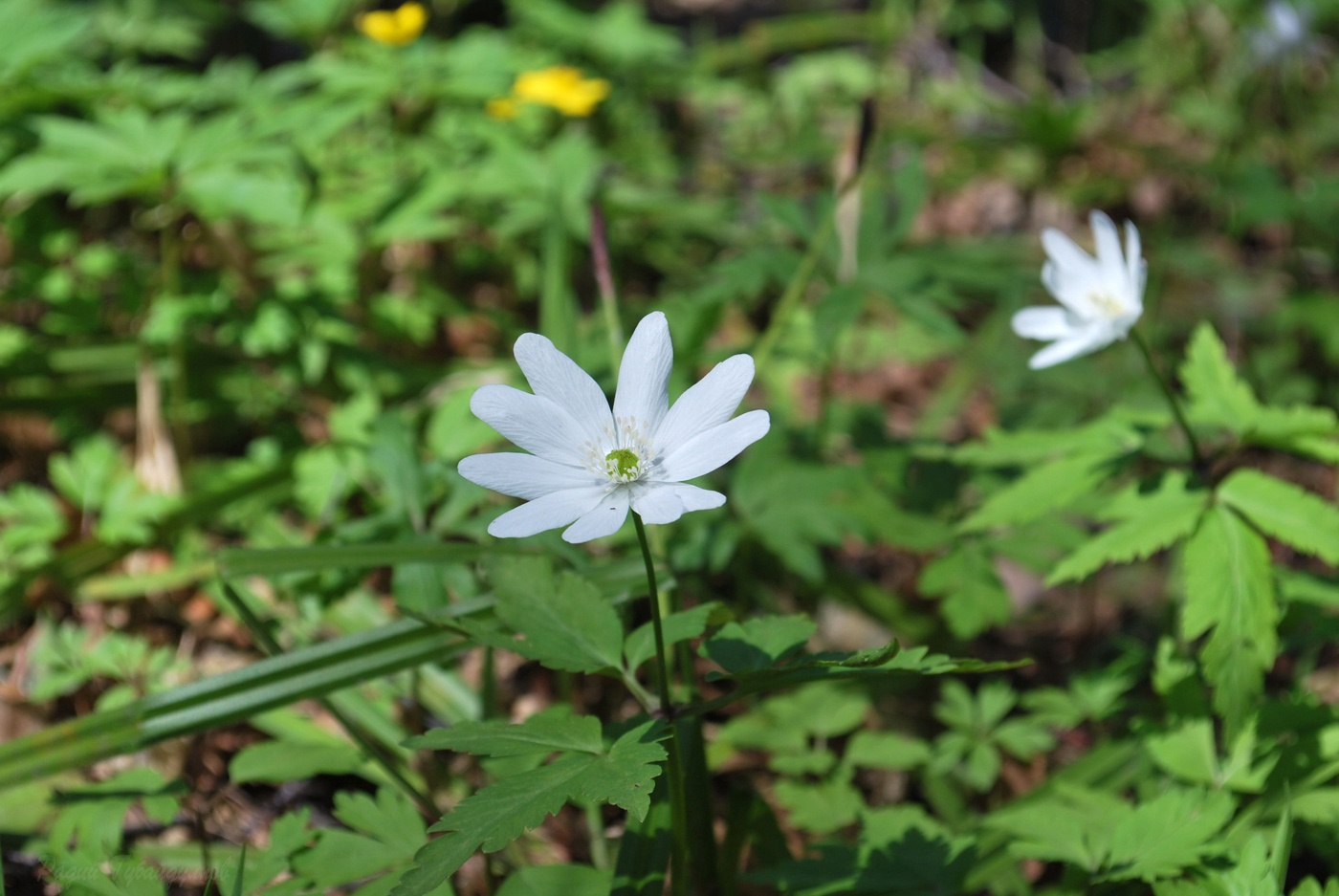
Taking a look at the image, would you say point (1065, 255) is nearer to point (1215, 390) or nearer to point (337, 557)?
point (1215, 390)

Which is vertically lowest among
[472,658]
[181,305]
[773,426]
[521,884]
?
[472,658]

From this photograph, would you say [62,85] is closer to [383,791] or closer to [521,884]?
[383,791]

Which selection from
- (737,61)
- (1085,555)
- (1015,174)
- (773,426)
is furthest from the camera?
(737,61)

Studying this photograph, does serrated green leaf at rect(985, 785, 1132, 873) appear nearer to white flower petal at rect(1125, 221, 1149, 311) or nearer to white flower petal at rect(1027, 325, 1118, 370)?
white flower petal at rect(1027, 325, 1118, 370)

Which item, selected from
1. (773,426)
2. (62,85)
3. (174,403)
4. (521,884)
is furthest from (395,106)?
(521,884)

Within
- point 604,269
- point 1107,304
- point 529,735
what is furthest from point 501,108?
point 529,735

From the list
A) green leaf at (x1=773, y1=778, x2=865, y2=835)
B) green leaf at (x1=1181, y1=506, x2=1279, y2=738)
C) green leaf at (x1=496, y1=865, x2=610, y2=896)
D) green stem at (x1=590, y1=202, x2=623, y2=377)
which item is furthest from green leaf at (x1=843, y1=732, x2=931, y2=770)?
green stem at (x1=590, y1=202, x2=623, y2=377)
